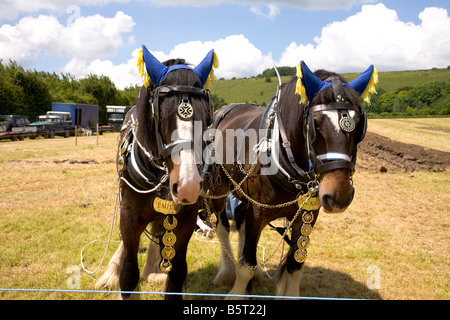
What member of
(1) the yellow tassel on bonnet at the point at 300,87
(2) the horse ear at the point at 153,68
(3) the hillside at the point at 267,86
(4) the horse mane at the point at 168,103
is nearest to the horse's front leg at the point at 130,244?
(4) the horse mane at the point at 168,103

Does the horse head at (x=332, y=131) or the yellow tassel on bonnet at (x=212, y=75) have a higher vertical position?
the yellow tassel on bonnet at (x=212, y=75)

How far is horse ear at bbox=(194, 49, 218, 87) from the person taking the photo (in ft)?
7.47

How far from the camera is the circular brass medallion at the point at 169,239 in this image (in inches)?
99.0

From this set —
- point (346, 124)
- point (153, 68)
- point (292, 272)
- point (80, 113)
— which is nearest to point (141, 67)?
point (153, 68)

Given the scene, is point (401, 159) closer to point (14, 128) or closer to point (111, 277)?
point (111, 277)

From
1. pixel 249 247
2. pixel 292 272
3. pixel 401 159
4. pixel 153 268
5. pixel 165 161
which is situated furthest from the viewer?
pixel 401 159

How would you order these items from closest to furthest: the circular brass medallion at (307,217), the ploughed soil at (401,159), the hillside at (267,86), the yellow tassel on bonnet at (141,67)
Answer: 1. the yellow tassel on bonnet at (141,67)
2. the circular brass medallion at (307,217)
3. the ploughed soil at (401,159)
4. the hillside at (267,86)

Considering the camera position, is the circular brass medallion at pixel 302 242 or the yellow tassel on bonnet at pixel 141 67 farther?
the circular brass medallion at pixel 302 242

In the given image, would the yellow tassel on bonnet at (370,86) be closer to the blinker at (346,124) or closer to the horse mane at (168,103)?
the blinker at (346,124)

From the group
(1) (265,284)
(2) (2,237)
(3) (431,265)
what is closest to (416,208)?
(3) (431,265)

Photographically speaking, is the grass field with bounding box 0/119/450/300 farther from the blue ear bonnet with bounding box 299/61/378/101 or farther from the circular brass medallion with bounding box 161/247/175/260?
the blue ear bonnet with bounding box 299/61/378/101

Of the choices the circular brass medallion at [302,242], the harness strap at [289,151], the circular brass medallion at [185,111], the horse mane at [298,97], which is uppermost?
the horse mane at [298,97]

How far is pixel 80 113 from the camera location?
30203mm

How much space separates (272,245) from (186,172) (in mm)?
3556
